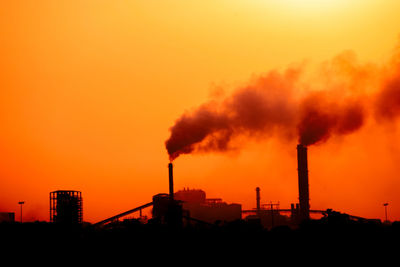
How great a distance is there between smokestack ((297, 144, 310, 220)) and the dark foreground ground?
858 centimetres

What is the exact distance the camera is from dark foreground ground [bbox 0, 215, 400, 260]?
71375mm

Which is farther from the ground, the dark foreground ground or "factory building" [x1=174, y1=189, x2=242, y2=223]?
"factory building" [x1=174, y1=189, x2=242, y2=223]

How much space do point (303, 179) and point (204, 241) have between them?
2244 centimetres

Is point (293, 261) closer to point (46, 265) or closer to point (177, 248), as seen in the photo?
point (177, 248)

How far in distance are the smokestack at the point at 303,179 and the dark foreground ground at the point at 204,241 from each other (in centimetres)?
858

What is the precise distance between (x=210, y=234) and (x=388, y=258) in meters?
23.0

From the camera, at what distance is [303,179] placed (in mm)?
96375

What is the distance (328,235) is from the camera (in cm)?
8081

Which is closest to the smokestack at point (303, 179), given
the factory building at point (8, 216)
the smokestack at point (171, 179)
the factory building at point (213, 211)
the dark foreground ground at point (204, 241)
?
the dark foreground ground at point (204, 241)

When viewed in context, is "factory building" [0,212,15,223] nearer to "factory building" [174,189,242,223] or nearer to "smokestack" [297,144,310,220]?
"factory building" [174,189,242,223]

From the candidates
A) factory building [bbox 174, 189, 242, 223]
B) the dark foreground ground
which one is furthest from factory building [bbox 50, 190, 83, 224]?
factory building [bbox 174, 189, 242, 223]

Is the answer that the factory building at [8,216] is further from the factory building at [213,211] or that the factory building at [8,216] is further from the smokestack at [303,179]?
the smokestack at [303,179]

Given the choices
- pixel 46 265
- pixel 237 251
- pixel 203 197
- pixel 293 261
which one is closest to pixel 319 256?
pixel 293 261

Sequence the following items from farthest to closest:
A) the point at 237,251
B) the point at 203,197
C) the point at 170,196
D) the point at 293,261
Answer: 1. the point at 203,197
2. the point at 170,196
3. the point at 237,251
4. the point at 293,261
